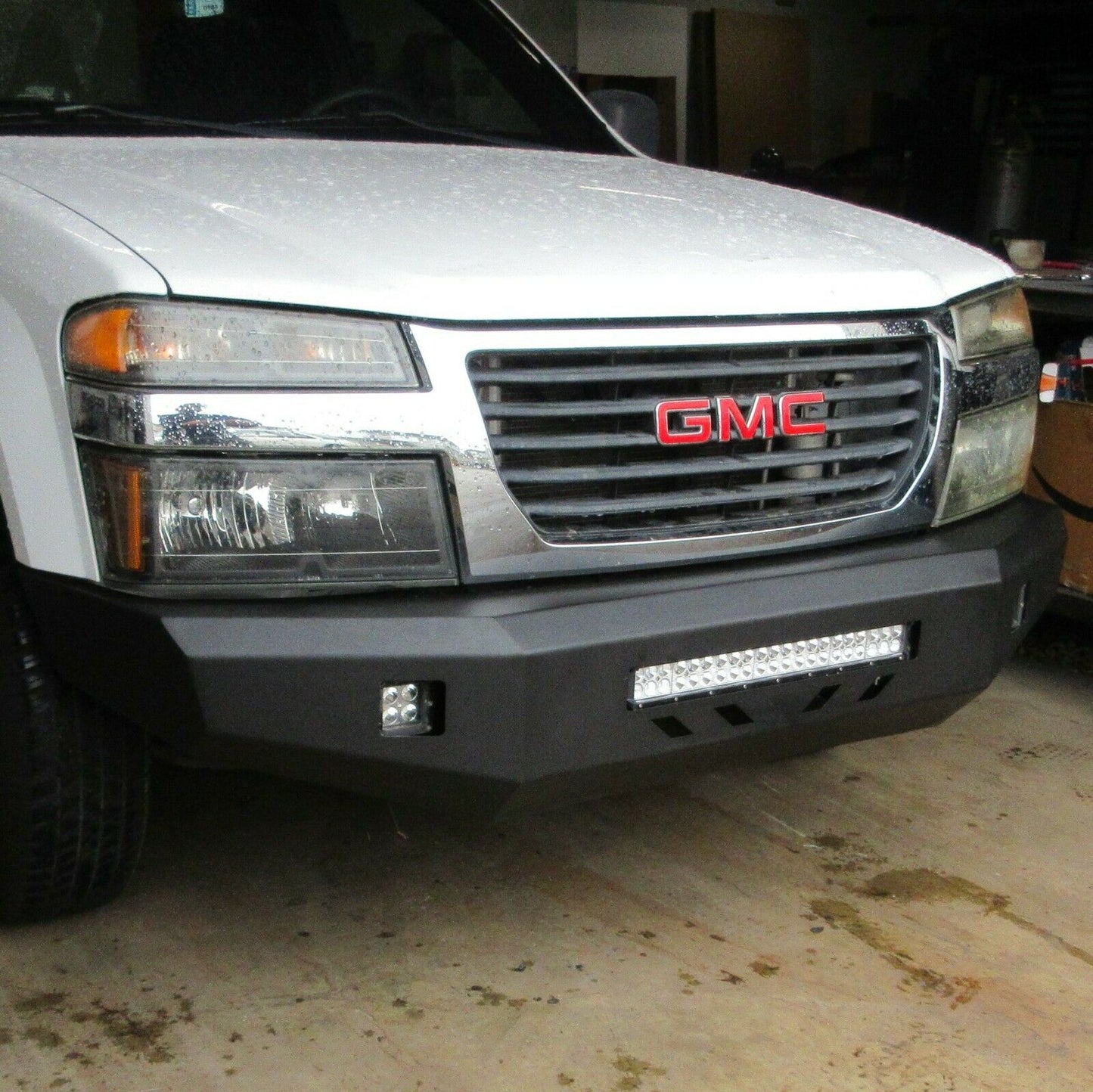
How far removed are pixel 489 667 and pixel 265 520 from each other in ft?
1.19

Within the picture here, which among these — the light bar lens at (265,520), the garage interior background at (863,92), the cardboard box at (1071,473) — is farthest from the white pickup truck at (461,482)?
the garage interior background at (863,92)

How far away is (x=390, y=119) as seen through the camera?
318 centimetres

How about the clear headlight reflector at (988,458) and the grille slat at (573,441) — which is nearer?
the grille slat at (573,441)

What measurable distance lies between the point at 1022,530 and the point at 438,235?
1.18m

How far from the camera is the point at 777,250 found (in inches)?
95.6

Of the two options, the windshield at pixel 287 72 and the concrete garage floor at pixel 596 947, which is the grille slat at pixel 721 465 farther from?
the windshield at pixel 287 72

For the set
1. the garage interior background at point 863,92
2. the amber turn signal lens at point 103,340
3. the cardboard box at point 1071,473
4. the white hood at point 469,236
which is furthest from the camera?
the garage interior background at point 863,92

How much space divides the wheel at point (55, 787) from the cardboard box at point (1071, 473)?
232 centimetres

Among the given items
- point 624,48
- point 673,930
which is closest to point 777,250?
point 673,930

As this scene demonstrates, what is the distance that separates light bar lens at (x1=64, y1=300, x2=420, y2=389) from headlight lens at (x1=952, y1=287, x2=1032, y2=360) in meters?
1.04

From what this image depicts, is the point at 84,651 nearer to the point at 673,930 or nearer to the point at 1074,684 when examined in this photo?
the point at 673,930

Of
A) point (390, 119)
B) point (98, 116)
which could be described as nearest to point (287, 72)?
point (390, 119)

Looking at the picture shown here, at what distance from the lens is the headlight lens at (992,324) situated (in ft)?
8.38

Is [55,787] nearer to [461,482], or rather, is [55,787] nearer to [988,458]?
[461,482]
